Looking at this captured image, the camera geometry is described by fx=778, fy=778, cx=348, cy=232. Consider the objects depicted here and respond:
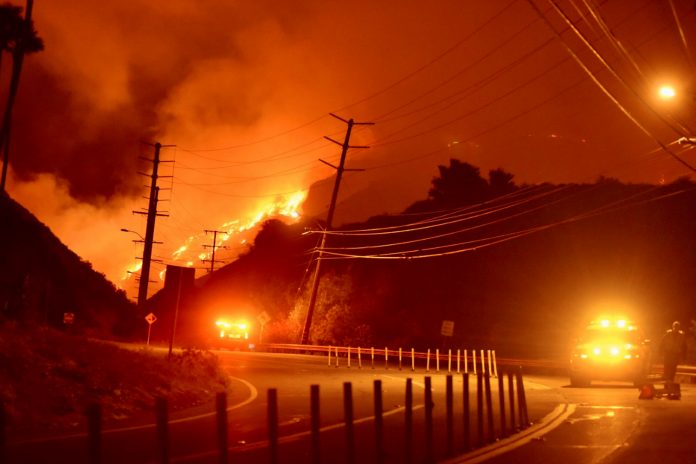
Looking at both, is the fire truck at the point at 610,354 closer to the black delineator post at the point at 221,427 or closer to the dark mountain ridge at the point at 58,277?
the black delineator post at the point at 221,427

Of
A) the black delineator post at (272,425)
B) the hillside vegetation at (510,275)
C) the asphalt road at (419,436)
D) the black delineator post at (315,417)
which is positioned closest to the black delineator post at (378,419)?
the asphalt road at (419,436)

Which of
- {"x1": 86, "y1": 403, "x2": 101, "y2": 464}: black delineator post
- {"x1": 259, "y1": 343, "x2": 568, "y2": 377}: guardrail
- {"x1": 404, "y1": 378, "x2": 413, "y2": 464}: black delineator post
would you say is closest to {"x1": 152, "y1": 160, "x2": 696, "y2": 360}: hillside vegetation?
{"x1": 259, "y1": 343, "x2": 568, "y2": 377}: guardrail

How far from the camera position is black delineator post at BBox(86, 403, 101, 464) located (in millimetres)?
5348

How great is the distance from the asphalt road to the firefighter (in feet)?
2.12

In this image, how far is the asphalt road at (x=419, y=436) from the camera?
10.8m

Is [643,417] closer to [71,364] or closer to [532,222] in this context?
[71,364]

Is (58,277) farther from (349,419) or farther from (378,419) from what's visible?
(349,419)

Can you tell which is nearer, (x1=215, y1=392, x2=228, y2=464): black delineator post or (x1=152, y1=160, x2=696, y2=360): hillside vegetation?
(x1=215, y1=392, x2=228, y2=464): black delineator post

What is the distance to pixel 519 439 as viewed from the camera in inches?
506

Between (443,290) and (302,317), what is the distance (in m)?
11.6

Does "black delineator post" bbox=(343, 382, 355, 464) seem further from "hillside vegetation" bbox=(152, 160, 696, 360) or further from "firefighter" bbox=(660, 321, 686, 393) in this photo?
"hillside vegetation" bbox=(152, 160, 696, 360)

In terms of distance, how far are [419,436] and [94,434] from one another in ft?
28.0

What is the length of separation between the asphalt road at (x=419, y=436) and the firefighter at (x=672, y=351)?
0.65 meters

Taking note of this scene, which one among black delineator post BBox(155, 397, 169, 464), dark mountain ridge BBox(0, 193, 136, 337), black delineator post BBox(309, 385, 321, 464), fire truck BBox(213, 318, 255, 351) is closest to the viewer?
black delineator post BBox(155, 397, 169, 464)
